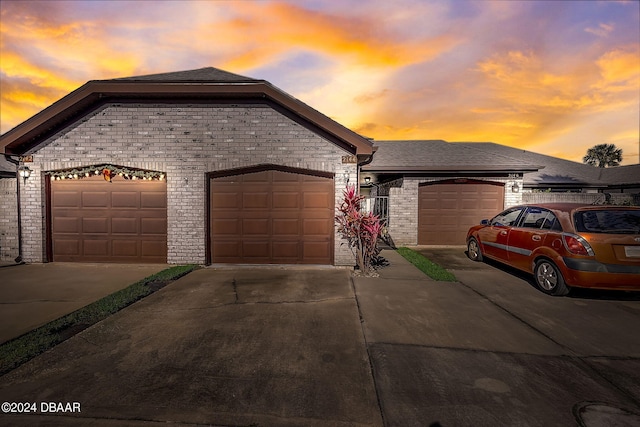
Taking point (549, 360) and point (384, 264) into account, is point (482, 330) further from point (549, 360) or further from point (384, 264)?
point (384, 264)

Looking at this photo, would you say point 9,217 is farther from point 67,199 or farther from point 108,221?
point 108,221

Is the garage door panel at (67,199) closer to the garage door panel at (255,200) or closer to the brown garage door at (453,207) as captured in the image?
the garage door panel at (255,200)

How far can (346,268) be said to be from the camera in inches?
290

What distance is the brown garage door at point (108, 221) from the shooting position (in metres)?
7.74

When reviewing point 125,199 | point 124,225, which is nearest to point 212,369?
point 124,225

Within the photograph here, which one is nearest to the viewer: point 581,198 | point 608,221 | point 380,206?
point 608,221

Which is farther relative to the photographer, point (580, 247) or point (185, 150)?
point (185, 150)

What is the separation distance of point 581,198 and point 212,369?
14.4 meters

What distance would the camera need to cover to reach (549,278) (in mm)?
5355

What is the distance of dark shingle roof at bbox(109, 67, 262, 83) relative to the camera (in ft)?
23.6

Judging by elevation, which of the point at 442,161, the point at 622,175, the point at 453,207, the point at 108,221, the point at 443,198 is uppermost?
the point at 622,175

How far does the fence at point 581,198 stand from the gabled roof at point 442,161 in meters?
1.26

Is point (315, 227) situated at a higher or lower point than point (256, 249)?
higher

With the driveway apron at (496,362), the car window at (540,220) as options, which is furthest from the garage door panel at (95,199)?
the car window at (540,220)
